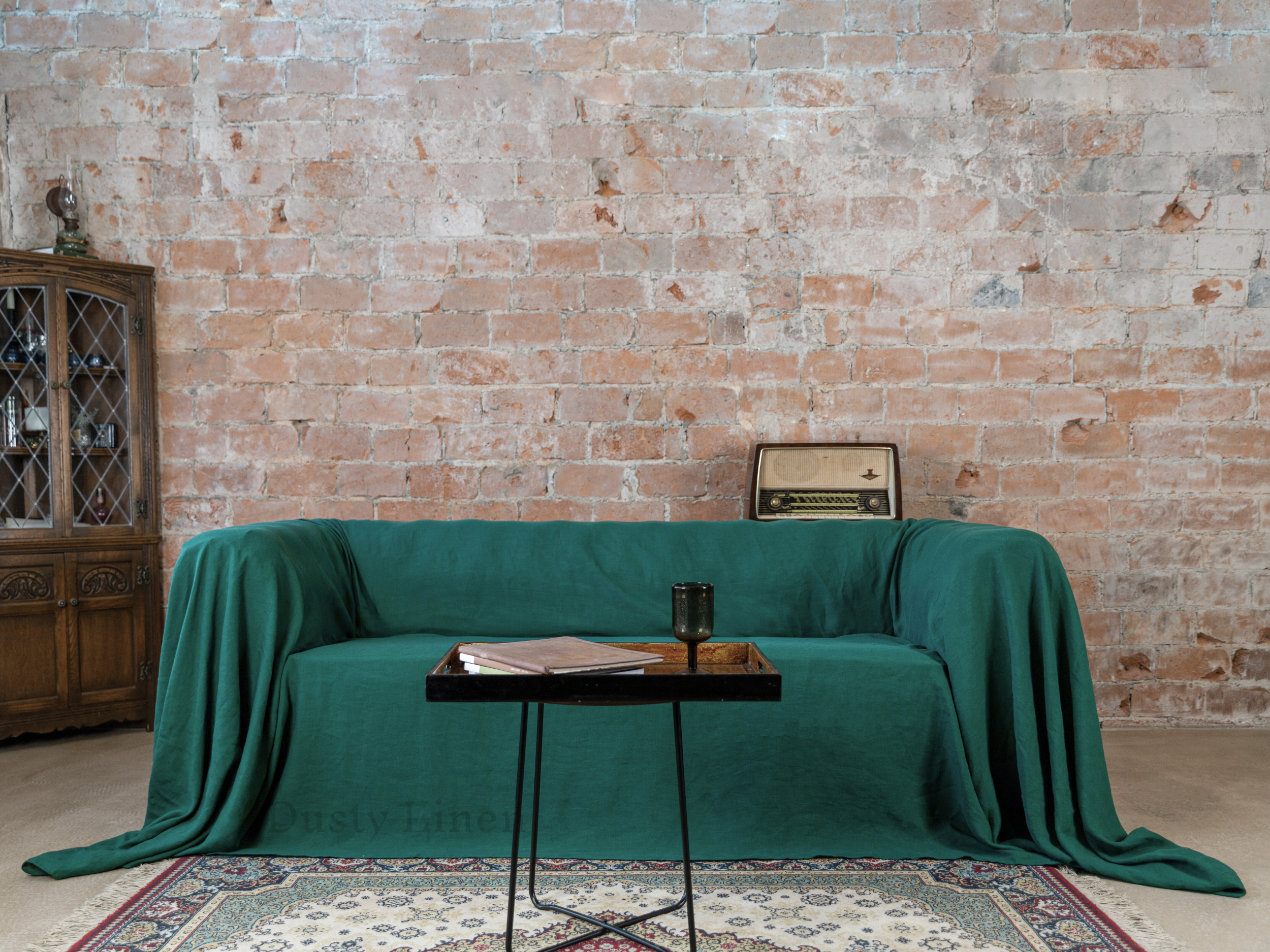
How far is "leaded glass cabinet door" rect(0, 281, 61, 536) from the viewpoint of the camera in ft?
11.5

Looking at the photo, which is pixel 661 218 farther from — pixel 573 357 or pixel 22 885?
pixel 22 885

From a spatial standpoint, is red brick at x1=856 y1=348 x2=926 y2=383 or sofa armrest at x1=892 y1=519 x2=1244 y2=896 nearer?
sofa armrest at x1=892 y1=519 x2=1244 y2=896

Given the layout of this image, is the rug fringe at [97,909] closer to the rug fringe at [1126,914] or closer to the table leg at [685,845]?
the table leg at [685,845]

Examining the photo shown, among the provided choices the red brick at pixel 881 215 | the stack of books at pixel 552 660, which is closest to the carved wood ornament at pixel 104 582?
the stack of books at pixel 552 660

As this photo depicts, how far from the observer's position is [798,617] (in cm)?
294

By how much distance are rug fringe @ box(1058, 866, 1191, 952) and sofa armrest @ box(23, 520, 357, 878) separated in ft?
6.37

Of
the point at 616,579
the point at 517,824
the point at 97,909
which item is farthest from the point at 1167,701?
the point at 97,909

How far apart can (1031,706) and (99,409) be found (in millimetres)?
3501

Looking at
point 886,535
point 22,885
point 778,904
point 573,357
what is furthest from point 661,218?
point 22,885

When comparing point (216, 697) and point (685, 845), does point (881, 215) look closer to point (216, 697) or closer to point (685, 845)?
point (685, 845)

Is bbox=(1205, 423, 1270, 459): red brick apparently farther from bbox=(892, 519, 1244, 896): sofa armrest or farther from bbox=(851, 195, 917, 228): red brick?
bbox=(892, 519, 1244, 896): sofa armrest

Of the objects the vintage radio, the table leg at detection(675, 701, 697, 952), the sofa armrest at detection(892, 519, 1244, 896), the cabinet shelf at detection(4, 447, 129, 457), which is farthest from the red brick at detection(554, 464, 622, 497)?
the table leg at detection(675, 701, 697, 952)

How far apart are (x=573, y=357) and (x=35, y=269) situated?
206 centimetres

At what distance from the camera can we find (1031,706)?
221cm
